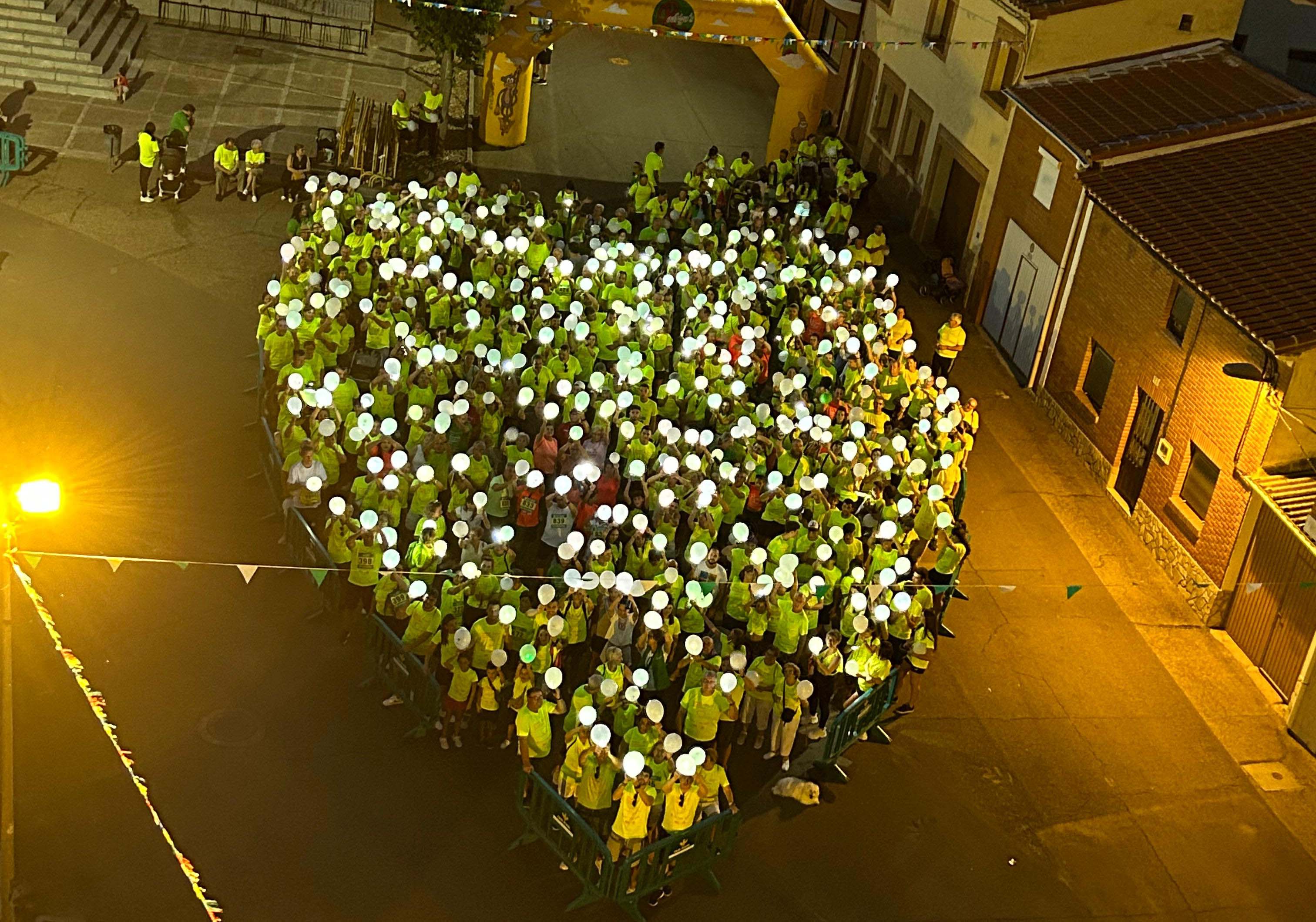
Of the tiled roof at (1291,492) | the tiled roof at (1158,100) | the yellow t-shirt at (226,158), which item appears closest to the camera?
the tiled roof at (1291,492)

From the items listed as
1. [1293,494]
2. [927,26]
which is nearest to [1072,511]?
[1293,494]

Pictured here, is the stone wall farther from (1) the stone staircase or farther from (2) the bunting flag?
(1) the stone staircase

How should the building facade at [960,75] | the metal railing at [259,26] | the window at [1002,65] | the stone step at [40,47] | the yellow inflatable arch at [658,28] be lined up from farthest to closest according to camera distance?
the metal railing at [259,26]
the stone step at [40,47]
the yellow inflatable arch at [658,28]
the window at [1002,65]
the building facade at [960,75]

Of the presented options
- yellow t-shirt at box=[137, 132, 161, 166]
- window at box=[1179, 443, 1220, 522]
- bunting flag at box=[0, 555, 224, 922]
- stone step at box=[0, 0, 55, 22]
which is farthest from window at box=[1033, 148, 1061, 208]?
stone step at box=[0, 0, 55, 22]

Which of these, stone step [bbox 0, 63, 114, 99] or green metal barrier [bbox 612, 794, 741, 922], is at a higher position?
stone step [bbox 0, 63, 114, 99]

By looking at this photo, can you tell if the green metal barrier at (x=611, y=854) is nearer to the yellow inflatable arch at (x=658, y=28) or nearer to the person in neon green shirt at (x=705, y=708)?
the person in neon green shirt at (x=705, y=708)

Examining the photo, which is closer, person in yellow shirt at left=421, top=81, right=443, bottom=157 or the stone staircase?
person in yellow shirt at left=421, top=81, right=443, bottom=157

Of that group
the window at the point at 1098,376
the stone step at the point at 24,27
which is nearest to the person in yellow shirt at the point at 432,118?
the stone step at the point at 24,27
